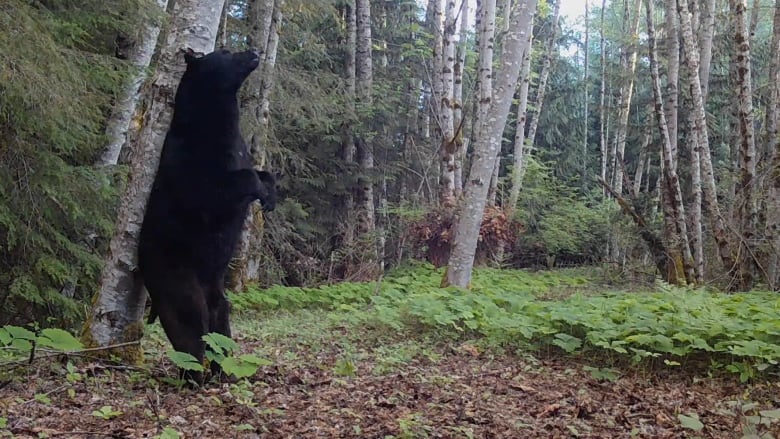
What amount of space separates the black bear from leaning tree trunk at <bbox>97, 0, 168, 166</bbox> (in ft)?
12.9

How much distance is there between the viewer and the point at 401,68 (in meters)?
20.2

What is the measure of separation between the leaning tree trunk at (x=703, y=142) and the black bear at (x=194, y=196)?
9273mm

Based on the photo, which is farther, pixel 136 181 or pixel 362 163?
pixel 362 163

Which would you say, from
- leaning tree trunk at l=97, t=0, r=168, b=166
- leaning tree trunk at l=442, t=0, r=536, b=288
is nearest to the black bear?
leaning tree trunk at l=97, t=0, r=168, b=166

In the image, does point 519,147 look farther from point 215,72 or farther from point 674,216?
point 215,72

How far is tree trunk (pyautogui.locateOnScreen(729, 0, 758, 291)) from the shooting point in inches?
406

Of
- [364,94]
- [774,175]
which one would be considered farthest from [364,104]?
[774,175]

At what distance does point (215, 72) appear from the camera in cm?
404

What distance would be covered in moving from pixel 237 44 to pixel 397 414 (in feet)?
35.6

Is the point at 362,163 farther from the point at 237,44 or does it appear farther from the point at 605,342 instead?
the point at 605,342

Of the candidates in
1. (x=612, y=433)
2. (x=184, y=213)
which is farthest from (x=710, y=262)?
(x=184, y=213)

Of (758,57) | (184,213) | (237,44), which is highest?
(758,57)

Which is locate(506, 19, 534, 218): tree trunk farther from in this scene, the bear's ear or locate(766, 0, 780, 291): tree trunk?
the bear's ear

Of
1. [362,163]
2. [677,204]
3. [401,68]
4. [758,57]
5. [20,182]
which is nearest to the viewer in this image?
[20,182]
